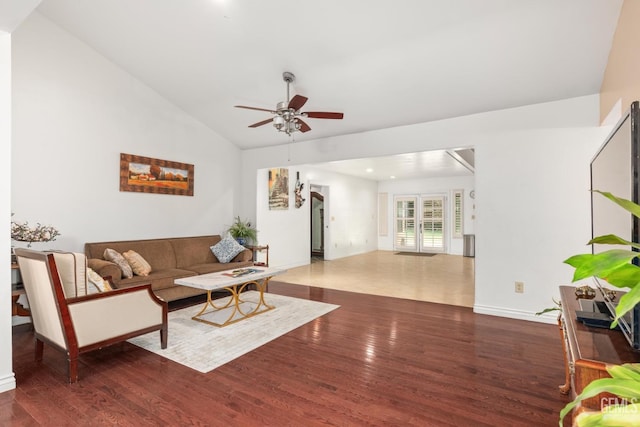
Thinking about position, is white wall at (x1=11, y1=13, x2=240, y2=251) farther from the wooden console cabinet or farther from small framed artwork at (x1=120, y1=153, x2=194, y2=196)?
the wooden console cabinet

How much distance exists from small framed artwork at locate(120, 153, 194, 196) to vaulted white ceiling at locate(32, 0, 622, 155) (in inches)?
47.1

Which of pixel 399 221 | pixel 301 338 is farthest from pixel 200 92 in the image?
pixel 399 221

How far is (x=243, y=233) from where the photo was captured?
6.01 m

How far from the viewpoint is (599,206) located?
2025 mm

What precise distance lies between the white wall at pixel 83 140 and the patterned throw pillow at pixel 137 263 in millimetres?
461

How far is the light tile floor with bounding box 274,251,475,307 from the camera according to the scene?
5.20 meters

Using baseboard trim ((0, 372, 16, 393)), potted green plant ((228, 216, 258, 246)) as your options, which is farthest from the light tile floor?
baseboard trim ((0, 372, 16, 393))

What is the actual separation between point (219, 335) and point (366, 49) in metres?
3.34

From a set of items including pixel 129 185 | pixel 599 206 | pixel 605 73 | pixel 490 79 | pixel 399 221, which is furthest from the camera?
pixel 399 221

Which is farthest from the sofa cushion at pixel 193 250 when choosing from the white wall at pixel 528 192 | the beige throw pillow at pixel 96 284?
the white wall at pixel 528 192

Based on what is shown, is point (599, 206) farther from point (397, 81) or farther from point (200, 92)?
point (200, 92)

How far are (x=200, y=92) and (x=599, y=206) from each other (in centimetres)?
479

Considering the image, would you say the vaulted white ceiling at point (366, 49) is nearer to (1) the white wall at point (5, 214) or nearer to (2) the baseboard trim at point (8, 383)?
(1) the white wall at point (5, 214)

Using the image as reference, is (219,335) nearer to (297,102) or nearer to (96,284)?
(96,284)
